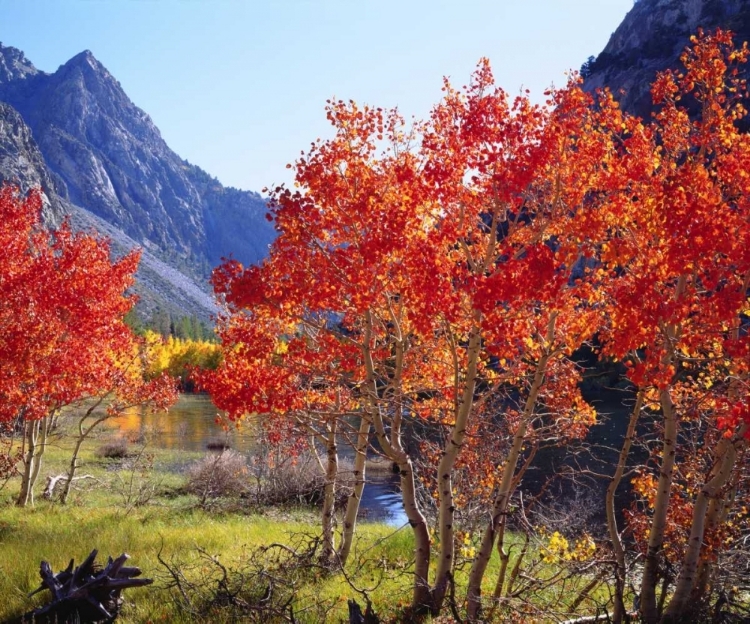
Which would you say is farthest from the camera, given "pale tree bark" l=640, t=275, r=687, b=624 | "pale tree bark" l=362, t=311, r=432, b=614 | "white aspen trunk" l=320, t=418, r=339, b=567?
"white aspen trunk" l=320, t=418, r=339, b=567

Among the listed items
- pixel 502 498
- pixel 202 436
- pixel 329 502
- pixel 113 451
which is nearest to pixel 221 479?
pixel 113 451

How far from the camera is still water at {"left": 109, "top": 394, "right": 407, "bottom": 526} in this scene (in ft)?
86.0

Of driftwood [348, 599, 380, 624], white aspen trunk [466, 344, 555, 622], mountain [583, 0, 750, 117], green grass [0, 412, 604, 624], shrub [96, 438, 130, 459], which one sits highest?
mountain [583, 0, 750, 117]

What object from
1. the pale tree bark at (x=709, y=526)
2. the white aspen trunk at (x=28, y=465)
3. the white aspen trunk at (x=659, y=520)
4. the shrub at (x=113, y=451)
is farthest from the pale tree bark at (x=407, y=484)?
the shrub at (x=113, y=451)

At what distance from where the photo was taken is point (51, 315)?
14984mm

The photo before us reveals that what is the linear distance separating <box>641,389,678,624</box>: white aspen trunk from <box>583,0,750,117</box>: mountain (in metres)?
96.7

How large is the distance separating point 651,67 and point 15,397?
4617 inches

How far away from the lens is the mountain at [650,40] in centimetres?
10088

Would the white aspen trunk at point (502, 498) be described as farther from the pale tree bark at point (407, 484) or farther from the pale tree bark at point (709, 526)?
the pale tree bark at point (709, 526)

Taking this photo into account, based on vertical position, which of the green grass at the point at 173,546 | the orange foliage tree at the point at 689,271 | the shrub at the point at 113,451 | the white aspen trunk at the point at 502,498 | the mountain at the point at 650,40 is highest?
the mountain at the point at 650,40

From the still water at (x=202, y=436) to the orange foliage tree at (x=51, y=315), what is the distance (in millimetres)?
3747

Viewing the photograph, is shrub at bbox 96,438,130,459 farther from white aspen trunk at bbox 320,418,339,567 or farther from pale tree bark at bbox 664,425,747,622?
pale tree bark at bbox 664,425,747,622

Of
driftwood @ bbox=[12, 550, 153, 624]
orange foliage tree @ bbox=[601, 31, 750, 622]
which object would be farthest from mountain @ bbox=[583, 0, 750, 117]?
driftwood @ bbox=[12, 550, 153, 624]

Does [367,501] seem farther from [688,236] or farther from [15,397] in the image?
[688,236]
